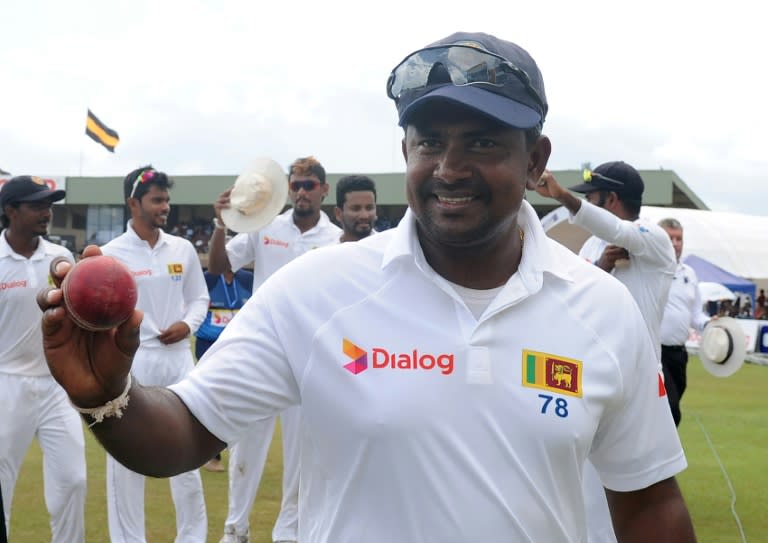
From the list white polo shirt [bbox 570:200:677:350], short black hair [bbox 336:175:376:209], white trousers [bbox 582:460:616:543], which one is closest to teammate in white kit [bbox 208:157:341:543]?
short black hair [bbox 336:175:376:209]

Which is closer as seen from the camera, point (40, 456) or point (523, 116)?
point (523, 116)

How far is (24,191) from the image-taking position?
603 cm

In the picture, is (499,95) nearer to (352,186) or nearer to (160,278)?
(352,186)

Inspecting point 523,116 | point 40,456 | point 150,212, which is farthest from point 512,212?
point 40,456

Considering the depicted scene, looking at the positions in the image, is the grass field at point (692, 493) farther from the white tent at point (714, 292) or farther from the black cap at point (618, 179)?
the white tent at point (714, 292)

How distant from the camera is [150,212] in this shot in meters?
6.50

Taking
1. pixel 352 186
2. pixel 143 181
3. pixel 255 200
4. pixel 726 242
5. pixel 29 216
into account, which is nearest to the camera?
pixel 29 216

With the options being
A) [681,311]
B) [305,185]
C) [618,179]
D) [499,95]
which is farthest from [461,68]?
[681,311]

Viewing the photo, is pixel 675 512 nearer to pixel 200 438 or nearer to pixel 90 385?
pixel 200 438

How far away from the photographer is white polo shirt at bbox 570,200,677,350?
219 inches

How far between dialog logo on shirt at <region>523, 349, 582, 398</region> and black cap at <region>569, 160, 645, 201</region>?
13.8 feet

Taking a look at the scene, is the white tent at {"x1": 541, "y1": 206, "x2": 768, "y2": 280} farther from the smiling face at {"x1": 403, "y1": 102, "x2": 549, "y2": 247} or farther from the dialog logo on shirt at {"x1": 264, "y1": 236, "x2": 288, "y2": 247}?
the smiling face at {"x1": 403, "y1": 102, "x2": 549, "y2": 247}

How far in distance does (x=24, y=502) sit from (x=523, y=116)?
635cm

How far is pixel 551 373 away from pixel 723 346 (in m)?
6.70
